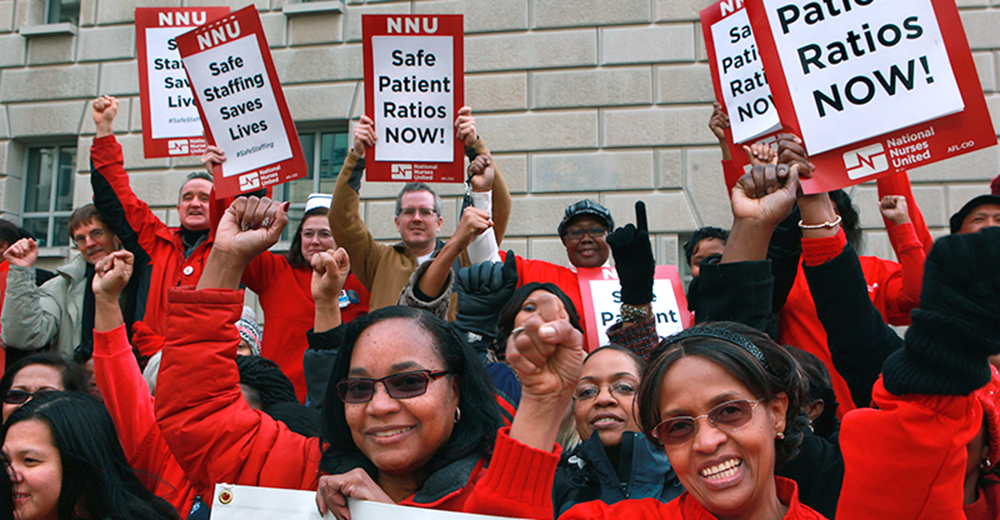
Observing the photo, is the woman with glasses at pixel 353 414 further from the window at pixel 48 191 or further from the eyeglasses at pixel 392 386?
the window at pixel 48 191

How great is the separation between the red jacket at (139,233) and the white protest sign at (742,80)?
10.8 ft

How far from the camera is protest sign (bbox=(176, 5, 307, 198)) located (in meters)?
Result: 4.59

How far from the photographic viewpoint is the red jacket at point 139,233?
5.30 metres

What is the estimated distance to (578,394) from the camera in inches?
122

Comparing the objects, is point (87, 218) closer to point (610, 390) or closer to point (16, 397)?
point (16, 397)

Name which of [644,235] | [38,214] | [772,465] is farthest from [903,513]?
[38,214]

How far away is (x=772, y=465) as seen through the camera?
→ 1.96 meters

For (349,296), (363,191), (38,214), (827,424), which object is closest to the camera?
(827,424)

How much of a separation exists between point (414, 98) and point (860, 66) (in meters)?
2.55

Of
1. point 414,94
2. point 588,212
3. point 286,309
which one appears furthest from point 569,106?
point 286,309

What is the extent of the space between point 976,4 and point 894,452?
25.5 feet

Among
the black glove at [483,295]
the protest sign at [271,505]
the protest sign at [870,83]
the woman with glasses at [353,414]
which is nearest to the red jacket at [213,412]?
the woman with glasses at [353,414]

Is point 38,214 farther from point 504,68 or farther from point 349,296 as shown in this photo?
point 349,296

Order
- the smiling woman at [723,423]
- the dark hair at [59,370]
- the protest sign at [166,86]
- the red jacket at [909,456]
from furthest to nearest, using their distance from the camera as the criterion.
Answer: the protest sign at [166,86] → the dark hair at [59,370] → the smiling woman at [723,423] → the red jacket at [909,456]
